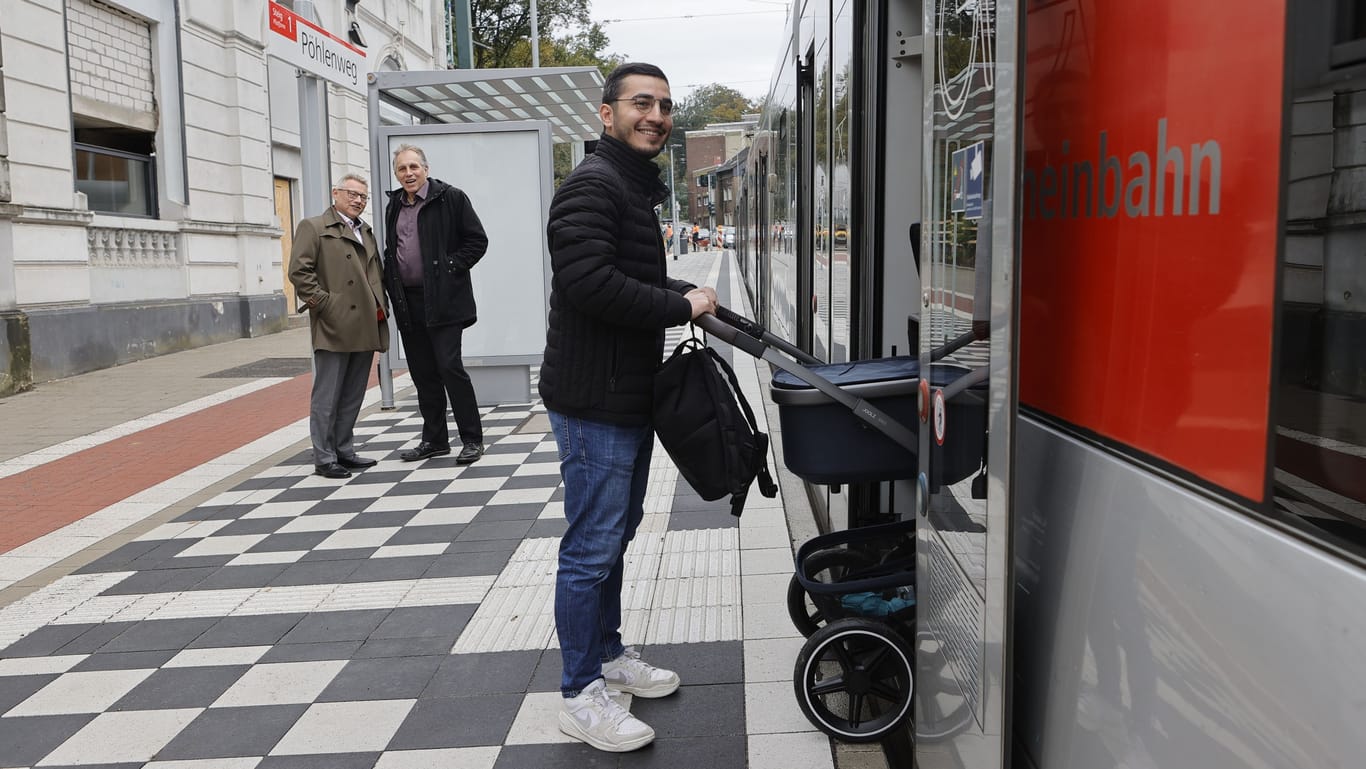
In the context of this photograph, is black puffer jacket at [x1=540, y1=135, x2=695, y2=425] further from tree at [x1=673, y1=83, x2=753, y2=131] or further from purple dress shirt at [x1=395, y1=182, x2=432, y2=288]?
tree at [x1=673, y1=83, x2=753, y2=131]

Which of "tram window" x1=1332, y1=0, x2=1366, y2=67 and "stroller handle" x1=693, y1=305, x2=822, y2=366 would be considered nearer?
"tram window" x1=1332, y1=0, x2=1366, y2=67

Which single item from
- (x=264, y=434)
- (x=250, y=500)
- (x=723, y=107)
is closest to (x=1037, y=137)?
(x=250, y=500)

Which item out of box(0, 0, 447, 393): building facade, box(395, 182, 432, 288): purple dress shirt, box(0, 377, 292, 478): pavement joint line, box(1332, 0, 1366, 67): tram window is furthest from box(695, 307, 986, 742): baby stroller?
box(0, 0, 447, 393): building facade

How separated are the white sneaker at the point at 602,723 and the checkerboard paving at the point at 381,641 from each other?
0.18 feet

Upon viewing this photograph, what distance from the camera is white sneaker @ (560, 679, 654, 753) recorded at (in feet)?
10.7

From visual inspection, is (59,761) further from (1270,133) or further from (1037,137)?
(1270,133)

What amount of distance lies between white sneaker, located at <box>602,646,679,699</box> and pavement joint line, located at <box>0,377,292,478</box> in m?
5.68

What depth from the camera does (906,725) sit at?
3.40m

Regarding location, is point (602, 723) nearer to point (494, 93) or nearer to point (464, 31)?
point (494, 93)

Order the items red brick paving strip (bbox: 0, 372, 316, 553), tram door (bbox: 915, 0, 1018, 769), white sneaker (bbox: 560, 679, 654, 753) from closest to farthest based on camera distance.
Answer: tram door (bbox: 915, 0, 1018, 769), white sneaker (bbox: 560, 679, 654, 753), red brick paving strip (bbox: 0, 372, 316, 553)

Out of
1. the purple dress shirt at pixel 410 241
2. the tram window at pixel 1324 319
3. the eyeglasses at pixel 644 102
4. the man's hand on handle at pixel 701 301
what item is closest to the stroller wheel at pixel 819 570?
the man's hand on handle at pixel 701 301

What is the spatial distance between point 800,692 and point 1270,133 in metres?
2.36

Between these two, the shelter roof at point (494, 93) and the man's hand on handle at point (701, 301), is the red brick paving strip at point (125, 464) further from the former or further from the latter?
the man's hand on handle at point (701, 301)

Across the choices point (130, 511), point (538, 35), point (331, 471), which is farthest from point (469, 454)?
point (538, 35)
